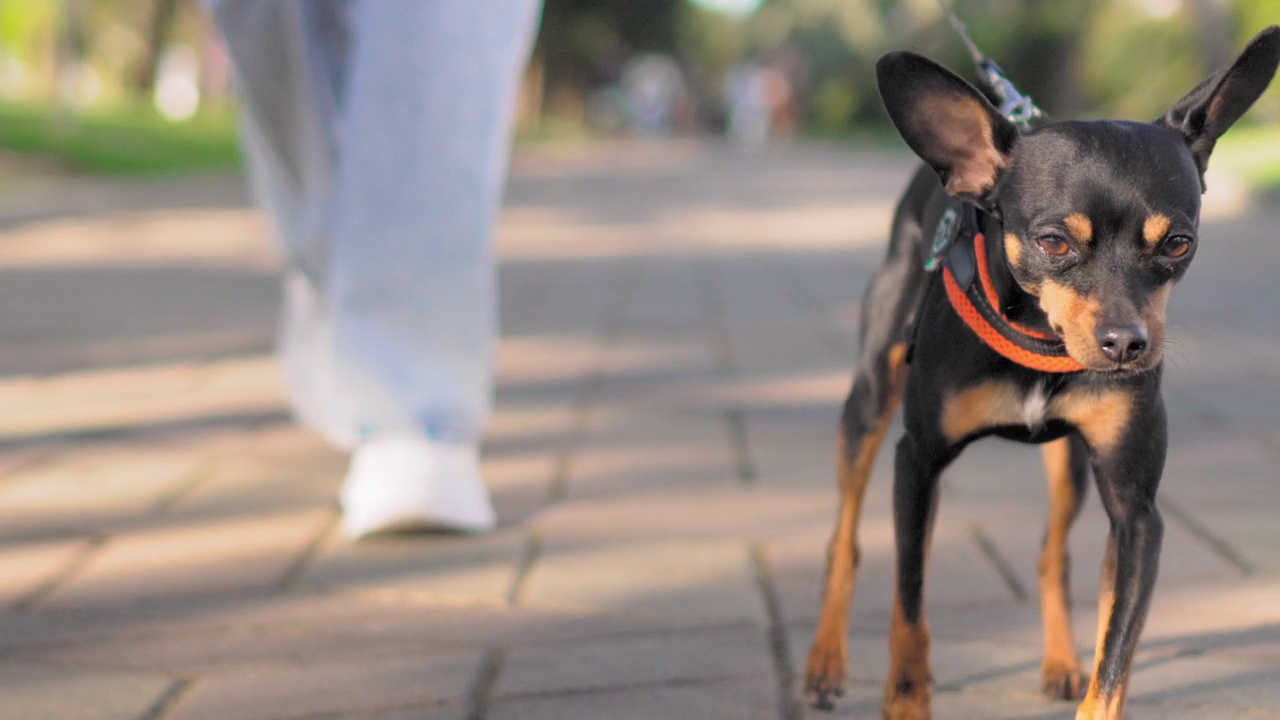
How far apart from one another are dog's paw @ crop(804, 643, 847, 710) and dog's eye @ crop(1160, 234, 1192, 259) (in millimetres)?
882

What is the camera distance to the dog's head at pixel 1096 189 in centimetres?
211

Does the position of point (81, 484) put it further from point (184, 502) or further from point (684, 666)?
point (684, 666)

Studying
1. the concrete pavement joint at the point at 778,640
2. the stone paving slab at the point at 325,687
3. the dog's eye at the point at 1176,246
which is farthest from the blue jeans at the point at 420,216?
the dog's eye at the point at 1176,246

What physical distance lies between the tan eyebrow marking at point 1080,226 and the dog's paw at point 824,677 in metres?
0.86

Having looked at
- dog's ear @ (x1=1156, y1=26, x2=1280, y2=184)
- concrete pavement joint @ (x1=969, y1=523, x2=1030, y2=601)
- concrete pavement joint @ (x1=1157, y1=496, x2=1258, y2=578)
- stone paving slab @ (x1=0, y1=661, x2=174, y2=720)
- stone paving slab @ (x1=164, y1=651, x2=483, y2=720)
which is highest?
dog's ear @ (x1=1156, y1=26, x2=1280, y2=184)

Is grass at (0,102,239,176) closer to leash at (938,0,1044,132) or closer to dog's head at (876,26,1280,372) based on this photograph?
leash at (938,0,1044,132)

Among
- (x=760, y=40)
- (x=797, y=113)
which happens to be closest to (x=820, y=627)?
(x=797, y=113)

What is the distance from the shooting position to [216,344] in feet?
21.1

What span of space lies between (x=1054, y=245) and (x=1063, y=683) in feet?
2.74

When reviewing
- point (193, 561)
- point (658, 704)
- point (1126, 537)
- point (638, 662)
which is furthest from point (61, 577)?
point (1126, 537)

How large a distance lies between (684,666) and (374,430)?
114cm

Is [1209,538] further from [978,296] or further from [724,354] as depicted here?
[724,354]

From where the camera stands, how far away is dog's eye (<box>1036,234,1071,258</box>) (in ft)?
7.05

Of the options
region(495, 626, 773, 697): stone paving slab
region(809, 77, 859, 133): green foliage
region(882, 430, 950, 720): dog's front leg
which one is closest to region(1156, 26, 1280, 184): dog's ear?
region(882, 430, 950, 720): dog's front leg
